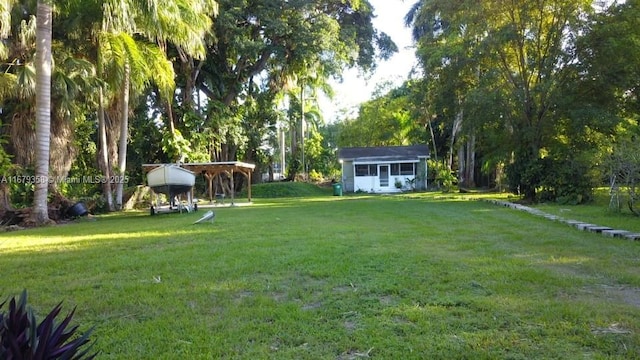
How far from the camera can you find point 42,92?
1230cm

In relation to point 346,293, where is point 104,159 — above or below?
above

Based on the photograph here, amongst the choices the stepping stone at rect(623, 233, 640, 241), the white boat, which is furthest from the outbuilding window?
the stepping stone at rect(623, 233, 640, 241)

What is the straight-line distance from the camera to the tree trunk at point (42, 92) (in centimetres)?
1228

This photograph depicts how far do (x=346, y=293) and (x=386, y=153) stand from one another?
1135 inches

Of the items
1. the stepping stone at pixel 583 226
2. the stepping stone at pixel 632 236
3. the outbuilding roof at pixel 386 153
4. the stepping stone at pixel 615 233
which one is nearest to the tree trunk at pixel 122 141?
the stepping stone at pixel 583 226

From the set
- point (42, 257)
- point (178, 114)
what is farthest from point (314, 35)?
point (42, 257)

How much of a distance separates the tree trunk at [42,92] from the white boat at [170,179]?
11.8ft

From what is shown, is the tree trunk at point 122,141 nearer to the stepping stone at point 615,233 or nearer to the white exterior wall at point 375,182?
the stepping stone at point 615,233

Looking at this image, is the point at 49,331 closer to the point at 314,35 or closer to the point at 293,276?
the point at 293,276

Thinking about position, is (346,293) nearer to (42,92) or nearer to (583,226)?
(583,226)

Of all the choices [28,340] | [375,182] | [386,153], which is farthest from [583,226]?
[386,153]

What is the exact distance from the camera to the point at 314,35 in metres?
24.6

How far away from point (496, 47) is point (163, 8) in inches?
444

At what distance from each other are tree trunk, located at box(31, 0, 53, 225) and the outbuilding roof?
22.2m
